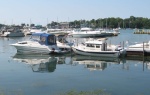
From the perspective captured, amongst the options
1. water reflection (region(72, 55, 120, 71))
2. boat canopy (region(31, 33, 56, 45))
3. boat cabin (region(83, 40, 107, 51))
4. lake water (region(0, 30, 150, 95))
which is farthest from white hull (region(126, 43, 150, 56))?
boat canopy (region(31, 33, 56, 45))

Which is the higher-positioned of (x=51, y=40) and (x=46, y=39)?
(x=46, y=39)

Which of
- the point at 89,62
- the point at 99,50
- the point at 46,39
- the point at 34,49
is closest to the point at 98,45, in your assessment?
the point at 99,50

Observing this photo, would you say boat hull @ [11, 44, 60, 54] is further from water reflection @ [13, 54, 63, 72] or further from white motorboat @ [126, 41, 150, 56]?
white motorboat @ [126, 41, 150, 56]

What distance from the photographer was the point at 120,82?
2328 cm

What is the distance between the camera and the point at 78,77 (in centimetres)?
2558

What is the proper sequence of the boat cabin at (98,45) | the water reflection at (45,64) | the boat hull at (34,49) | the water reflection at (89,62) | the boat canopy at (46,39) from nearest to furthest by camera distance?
the water reflection at (45,64) < the water reflection at (89,62) < the boat cabin at (98,45) < the boat hull at (34,49) < the boat canopy at (46,39)

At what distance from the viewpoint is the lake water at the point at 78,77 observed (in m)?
20.5

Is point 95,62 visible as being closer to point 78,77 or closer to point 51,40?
point 78,77

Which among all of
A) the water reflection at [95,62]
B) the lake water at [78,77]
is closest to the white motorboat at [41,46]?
the water reflection at [95,62]

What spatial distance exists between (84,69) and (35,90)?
10.7 m

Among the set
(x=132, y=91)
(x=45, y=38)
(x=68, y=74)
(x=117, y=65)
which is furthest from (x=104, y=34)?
(x=132, y=91)

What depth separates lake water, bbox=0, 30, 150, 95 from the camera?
67.3 ft

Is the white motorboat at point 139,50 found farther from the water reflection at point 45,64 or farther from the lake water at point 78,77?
the water reflection at point 45,64

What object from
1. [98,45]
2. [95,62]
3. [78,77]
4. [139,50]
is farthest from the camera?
[98,45]
